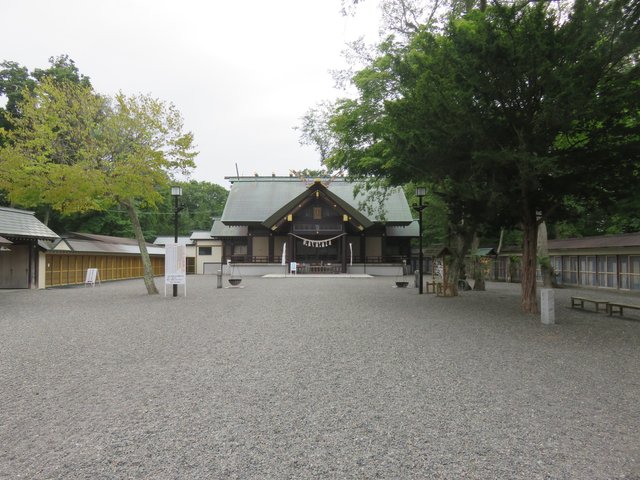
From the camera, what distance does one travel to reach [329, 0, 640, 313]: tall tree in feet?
27.7

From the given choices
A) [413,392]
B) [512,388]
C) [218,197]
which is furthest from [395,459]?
[218,197]

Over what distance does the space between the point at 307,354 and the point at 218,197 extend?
181ft

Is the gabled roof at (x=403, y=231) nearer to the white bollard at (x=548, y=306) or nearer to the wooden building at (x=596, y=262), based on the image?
the wooden building at (x=596, y=262)

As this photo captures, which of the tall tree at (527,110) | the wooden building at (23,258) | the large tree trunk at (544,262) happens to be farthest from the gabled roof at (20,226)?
the large tree trunk at (544,262)

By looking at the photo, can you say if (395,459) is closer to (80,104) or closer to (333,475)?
(333,475)

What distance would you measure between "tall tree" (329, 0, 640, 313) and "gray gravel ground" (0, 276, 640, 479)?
11.1 feet

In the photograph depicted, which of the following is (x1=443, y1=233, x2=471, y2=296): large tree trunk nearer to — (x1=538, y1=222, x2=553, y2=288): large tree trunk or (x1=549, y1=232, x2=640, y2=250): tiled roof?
(x1=538, y1=222, x2=553, y2=288): large tree trunk

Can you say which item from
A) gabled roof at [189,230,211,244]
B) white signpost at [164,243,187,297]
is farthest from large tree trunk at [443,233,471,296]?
gabled roof at [189,230,211,244]

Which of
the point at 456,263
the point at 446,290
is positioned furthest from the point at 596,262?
the point at 446,290

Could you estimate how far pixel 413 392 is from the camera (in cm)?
457

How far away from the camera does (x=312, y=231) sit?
3203 cm

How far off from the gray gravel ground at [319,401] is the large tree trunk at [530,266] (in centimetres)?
217

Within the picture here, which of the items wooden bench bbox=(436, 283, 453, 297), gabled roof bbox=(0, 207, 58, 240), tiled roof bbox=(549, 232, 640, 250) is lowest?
wooden bench bbox=(436, 283, 453, 297)

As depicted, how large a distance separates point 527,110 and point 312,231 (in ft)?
76.1
